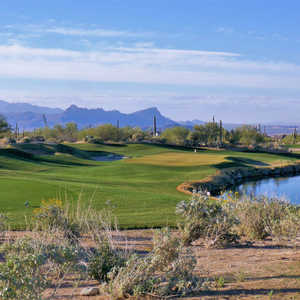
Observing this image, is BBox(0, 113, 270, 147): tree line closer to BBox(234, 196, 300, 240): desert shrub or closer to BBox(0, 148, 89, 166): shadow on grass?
BBox(0, 148, 89, 166): shadow on grass

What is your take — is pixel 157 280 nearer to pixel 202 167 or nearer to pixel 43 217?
pixel 43 217

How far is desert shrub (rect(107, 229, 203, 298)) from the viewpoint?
6.45 meters

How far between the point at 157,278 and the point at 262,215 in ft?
18.5

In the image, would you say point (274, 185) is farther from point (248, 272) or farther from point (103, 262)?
point (103, 262)

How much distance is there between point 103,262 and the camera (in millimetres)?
7316

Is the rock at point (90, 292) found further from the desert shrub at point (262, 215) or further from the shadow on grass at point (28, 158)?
the shadow on grass at point (28, 158)

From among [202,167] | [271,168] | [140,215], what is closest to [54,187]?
[140,215]

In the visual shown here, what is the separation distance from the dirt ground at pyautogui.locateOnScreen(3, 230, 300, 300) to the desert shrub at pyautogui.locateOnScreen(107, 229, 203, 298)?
0.29 meters

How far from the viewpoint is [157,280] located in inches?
259

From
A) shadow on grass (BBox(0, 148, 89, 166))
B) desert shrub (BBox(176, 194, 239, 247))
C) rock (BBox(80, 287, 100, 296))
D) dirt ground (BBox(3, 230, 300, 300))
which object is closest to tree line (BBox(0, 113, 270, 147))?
shadow on grass (BBox(0, 148, 89, 166))

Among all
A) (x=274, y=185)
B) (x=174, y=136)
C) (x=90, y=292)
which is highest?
(x=174, y=136)

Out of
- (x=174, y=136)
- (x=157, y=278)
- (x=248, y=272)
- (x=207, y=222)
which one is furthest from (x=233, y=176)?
(x=174, y=136)

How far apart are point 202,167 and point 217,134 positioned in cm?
6204

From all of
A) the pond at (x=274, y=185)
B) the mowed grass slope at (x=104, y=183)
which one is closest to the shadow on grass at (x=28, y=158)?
the mowed grass slope at (x=104, y=183)
